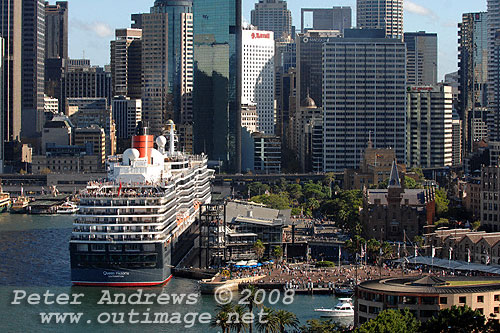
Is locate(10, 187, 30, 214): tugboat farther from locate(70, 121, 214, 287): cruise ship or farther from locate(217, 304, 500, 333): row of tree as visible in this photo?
locate(217, 304, 500, 333): row of tree

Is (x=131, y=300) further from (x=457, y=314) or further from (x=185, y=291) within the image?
(x=457, y=314)

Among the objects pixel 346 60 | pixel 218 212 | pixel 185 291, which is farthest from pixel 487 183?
pixel 346 60

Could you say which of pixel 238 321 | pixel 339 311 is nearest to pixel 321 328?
pixel 238 321

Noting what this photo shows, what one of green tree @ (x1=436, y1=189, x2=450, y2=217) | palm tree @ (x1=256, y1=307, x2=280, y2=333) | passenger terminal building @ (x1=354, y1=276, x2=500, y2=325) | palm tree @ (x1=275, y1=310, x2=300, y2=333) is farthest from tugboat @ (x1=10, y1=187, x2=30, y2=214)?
passenger terminal building @ (x1=354, y1=276, x2=500, y2=325)

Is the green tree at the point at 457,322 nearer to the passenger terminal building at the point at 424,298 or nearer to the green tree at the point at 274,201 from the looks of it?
the passenger terminal building at the point at 424,298

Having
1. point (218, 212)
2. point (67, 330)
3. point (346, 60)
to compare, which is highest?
point (346, 60)

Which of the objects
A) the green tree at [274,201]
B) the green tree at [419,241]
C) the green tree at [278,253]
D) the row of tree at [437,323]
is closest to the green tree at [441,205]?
the green tree at [419,241]

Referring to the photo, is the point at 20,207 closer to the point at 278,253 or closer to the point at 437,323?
the point at 278,253
